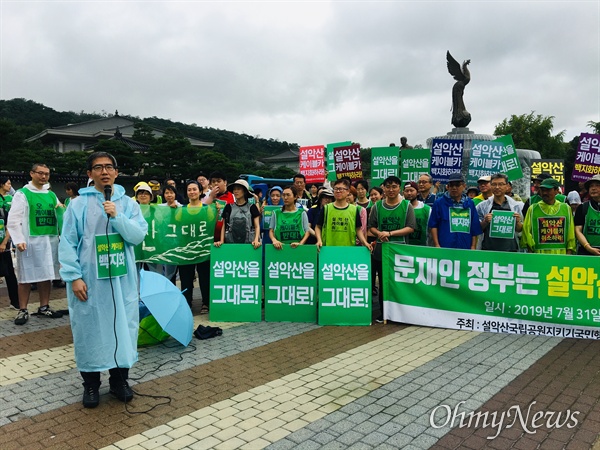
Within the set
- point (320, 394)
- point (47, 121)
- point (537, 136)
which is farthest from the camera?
point (47, 121)

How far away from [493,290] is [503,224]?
3.49 ft

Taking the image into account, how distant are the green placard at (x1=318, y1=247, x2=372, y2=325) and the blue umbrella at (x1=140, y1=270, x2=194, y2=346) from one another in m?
1.83

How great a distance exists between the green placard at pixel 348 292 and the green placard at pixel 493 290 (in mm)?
318

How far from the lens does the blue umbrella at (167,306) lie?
4934mm

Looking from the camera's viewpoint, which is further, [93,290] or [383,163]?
[383,163]

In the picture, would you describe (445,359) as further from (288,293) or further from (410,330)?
(288,293)

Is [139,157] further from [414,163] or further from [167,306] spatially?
[167,306]

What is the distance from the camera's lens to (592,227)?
5781 mm

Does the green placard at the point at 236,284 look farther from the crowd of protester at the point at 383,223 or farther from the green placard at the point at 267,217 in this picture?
the green placard at the point at 267,217

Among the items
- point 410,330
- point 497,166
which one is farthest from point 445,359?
point 497,166

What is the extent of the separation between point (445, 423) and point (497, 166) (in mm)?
6435

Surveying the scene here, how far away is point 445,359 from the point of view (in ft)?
16.0

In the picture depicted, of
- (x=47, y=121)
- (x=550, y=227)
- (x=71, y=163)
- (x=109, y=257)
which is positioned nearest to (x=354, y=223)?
(x=550, y=227)

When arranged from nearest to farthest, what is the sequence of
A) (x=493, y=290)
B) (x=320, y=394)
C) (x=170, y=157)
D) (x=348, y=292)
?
(x=320, y=394) < (x=493, y=290) < (x=348, y=292) < (x=170, y=157)
